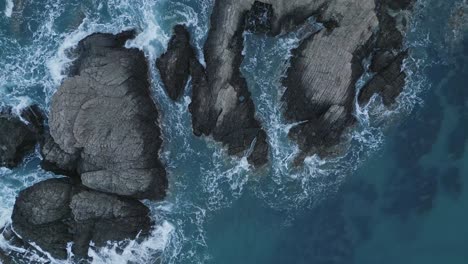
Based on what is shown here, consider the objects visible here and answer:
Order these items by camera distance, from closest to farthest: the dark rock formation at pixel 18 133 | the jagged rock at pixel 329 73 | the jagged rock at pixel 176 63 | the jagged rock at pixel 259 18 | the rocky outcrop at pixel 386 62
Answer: the jagged rock at pixel 329 73, the jagged rock at pixel 259 18, the rocky outcrop at pixel 386 62, the jagged rock at pixel 176 63, the dark rock formation at pixel 18 133

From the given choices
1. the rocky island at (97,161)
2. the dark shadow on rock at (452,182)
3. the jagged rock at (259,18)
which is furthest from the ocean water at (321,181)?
the rocky island at (97,161)

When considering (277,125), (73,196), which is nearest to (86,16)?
(73,196)

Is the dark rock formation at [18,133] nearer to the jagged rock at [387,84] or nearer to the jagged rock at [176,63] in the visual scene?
the jagged rock at [176,63]

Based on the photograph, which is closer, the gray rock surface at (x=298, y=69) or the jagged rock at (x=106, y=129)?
the gray rock surface at (x=298, y=69)

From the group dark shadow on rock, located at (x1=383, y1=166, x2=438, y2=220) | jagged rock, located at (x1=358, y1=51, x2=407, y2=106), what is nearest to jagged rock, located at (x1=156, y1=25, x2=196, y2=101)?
jagged rock, located at (x1=358, y1=51, x2=407, y2=106)

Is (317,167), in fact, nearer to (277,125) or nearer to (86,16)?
(277,125)

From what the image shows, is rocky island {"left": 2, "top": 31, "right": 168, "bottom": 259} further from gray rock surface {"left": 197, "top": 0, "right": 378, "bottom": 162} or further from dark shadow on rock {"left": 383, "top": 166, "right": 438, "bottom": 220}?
dark shadow on rock {"left": 383, "top": 166, "right": 438, "bottom": 220}

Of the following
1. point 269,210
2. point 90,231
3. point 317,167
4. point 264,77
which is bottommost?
point 90,231
